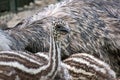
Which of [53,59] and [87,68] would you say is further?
[87,68]

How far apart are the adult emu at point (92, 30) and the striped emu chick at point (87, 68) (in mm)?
438

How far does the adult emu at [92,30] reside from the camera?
572cm

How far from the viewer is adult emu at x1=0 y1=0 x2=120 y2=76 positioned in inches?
225

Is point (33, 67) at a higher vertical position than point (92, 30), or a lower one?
higher

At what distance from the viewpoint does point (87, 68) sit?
201 inches

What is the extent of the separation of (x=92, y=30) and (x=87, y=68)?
0.79 m

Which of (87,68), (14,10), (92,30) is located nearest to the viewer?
(87,68)

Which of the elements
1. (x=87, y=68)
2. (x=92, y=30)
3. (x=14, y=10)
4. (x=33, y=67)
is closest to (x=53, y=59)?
(x=33, y=67)

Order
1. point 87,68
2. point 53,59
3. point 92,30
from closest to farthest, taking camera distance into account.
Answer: point 53,59 < point 87,68 < point 92,30

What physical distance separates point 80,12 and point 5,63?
1.59 metres

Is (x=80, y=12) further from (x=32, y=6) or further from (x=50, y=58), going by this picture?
(x=32, y=6)

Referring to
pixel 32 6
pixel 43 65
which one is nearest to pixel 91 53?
pixel 43 65

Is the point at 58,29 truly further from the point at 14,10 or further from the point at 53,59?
the point at 14,10

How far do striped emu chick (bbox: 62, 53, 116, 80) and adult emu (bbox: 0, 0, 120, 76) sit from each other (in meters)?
0.44
